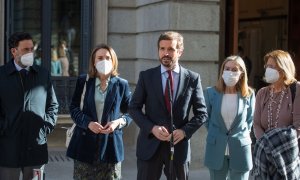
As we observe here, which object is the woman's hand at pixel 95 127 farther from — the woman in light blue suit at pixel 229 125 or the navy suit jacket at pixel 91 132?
the woman in light blue suit at pixel 229 125

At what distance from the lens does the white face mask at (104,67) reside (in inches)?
233

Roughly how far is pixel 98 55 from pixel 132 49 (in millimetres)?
5348

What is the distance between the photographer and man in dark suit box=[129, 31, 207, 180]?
18.4ft

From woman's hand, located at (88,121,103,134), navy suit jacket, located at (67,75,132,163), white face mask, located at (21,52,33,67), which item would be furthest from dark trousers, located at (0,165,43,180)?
white face mask, located at (21,52,33,67)

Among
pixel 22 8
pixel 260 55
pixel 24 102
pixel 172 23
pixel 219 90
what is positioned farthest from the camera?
pixel 260 55

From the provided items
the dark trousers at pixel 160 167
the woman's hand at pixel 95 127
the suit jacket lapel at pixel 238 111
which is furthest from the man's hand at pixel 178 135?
the suit jacket lapel at pixel 238 111

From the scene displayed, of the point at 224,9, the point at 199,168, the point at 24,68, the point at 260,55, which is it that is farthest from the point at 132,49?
the point at 24,68

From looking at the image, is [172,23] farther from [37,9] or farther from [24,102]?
[24,102]

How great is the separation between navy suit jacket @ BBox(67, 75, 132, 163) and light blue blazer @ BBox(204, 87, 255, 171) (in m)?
1.07

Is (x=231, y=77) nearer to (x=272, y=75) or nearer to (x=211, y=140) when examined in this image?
(x=272, y=75)

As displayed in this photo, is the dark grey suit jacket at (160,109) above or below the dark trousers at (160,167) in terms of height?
above

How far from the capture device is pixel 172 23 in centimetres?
936

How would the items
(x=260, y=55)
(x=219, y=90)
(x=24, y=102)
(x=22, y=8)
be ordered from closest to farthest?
(x=24, y=102) < (x=219, y=90) < (x=22, y=8) < (x=260, y=55)

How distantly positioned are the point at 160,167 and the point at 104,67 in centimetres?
113
